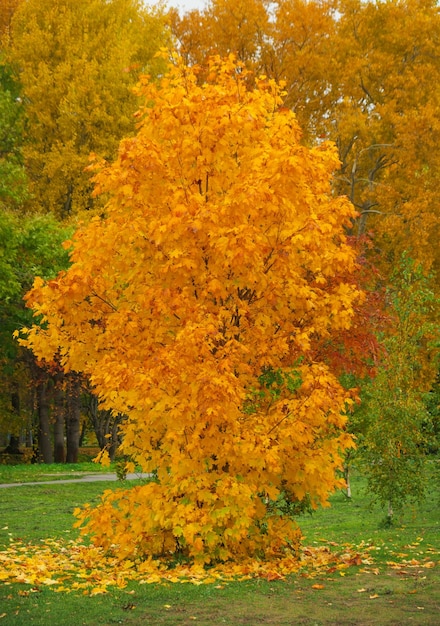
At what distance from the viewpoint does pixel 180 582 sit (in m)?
9.53

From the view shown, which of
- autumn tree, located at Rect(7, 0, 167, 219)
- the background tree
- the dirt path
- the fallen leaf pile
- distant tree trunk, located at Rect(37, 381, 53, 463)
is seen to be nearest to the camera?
the fallen leaf pile

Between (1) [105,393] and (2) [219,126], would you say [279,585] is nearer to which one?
(1) [105,393]

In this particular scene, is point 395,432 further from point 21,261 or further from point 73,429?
point 73,429

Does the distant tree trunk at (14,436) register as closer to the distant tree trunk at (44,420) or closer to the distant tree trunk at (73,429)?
the distant tree trunk at (44,420)

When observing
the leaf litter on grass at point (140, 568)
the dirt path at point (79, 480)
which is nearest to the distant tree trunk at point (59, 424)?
the dirt path at point (79, 480)

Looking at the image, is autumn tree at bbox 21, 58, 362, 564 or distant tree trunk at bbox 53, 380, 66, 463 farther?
distant tree trunk at bbox 53, 380, 66, 463

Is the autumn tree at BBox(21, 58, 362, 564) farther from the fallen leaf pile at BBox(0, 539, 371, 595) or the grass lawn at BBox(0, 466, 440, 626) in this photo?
the grass lawn at BBox(0, 466, 440, 626)

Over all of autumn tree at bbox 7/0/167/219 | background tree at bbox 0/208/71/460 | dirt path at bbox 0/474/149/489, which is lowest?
dirt path at bbox 0/474/149/489

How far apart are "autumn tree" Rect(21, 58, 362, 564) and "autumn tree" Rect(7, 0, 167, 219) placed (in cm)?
1727

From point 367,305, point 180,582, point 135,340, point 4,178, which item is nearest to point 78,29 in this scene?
point 4,178

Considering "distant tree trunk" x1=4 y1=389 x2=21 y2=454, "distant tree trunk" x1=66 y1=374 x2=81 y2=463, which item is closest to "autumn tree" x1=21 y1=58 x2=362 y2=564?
"distant tree trunk" x1=66 y1=374 x2=81 y2=463

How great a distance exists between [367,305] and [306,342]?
3838mm

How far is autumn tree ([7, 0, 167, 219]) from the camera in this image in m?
28.1

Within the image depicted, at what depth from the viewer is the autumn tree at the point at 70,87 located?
2812cm
